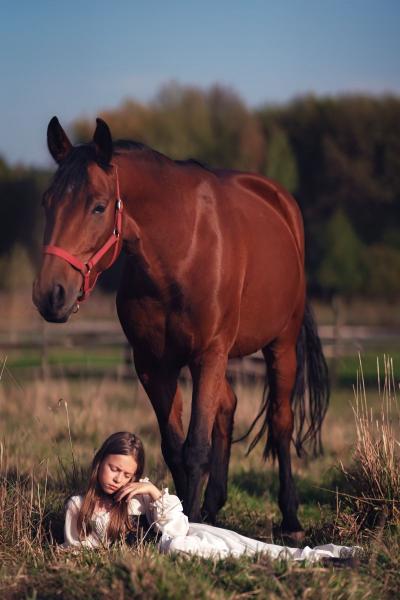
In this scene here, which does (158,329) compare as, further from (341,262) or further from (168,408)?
(341,262)

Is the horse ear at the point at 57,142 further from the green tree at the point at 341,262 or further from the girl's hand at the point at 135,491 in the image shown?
the green tree at the point at 341,262

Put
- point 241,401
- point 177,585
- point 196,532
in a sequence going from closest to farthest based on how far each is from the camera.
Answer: point 177,585 < point 196,532 < point 241,401

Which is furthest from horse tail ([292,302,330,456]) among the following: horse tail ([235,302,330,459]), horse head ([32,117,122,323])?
horse head ([32,117,122,323])

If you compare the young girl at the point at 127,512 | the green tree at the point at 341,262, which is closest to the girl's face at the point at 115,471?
the young girl at the point at 127,512

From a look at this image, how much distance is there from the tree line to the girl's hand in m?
23.7

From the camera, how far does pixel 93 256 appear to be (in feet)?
14.8

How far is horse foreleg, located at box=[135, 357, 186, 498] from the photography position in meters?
5.39

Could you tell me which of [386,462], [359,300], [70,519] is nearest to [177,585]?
[70,519]

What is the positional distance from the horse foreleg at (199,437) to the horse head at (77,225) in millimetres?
866

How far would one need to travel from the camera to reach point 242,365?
17.1m

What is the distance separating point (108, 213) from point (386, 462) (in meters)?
2.01

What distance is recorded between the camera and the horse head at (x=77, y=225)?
14.2ft

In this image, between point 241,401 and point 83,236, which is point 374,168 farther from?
point 83,236

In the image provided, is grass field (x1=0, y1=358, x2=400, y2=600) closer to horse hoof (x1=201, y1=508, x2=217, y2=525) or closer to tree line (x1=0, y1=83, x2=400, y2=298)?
horse hoof (x1=201, y1=508, x2=217, y2=525)
